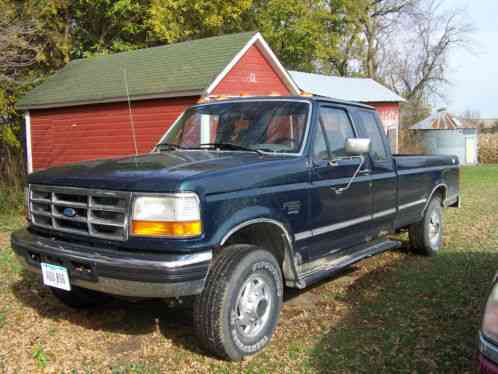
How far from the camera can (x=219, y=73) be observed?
13.5 metres

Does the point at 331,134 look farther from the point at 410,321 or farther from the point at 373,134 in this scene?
the point at 410,321

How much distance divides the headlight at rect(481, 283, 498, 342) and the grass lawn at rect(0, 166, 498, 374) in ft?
4.21

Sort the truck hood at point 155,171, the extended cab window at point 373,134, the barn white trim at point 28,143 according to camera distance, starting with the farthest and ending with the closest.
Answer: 1. the barn white trim at point 28,143
2. the extended cab window at point 373,134
3. the truck hood at point 155,171

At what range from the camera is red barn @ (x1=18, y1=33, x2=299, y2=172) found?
1401 centimetres

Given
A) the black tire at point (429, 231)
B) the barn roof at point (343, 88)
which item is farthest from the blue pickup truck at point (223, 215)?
the barn roof at point (343, 88)

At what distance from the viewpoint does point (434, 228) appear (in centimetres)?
703

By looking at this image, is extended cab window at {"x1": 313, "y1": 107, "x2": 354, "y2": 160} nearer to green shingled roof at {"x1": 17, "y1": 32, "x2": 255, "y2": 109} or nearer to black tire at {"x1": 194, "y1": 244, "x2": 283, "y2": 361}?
black tire at {"x1": 194, "y1": 244, "x2": 283, "y2": 361}

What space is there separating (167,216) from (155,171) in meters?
0.42

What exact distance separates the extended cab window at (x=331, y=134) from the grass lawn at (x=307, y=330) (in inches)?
59.3

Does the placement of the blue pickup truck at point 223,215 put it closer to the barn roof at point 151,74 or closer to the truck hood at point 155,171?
the truck hood at point 155,171

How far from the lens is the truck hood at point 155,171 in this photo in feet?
11.0

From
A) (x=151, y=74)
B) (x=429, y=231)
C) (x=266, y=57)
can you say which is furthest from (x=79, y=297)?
(x=266, y=57)

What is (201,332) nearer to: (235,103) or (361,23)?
(235,103)

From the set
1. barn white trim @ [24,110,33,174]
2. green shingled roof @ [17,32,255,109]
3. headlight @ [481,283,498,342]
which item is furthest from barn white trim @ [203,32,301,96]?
headlight @ [481,283,498,342]
